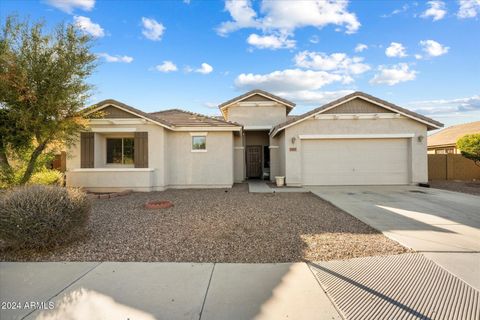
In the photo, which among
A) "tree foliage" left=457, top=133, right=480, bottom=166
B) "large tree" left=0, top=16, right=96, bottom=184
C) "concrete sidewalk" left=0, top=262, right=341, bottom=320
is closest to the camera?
"concrete sidewalk" left=0, top=262, right=341, bottom=320

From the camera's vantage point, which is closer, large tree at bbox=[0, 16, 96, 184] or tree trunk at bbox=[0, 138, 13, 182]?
large tree at bbox=[0, 16, 96, 184]

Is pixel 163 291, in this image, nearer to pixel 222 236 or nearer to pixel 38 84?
pixel 222 236

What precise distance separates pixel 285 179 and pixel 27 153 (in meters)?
12.8

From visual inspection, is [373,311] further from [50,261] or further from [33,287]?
[50,261]

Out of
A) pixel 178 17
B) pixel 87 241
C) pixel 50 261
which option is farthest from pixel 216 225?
pixel 178 17

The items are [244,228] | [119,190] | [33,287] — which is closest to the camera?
[33,287]

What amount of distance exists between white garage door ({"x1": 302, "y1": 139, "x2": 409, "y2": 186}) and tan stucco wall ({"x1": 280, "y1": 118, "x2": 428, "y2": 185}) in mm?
394

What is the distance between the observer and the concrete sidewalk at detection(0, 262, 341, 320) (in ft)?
9.21

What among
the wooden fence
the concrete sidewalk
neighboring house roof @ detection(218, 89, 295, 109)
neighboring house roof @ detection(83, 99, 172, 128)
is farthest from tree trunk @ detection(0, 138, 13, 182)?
the wooden fence

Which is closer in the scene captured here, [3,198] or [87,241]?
[3,198]

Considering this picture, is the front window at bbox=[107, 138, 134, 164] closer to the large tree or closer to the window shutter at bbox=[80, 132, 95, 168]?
the window shutter at bbox=[80, 132, 95, 168]

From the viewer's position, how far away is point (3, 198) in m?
4.55

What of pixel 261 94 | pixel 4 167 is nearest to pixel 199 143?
pixel 261 94

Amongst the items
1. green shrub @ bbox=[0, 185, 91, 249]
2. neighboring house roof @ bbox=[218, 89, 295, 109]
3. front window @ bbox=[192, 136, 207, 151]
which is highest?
neighboring house roof @ bbox=[218, 89, 295, 109]
